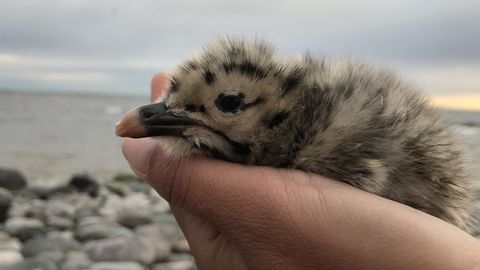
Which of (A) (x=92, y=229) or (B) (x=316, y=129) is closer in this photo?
(B) (x=316, y=129)

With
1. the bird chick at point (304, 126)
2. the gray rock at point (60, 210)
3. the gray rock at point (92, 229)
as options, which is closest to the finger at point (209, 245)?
the bird chick at point (304, 126)

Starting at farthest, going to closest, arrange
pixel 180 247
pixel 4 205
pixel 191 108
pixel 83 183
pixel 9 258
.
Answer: pixel 83 183 → pixel 4 205 → pixel 180 247 → pixel 9 258 → pixel 191 108

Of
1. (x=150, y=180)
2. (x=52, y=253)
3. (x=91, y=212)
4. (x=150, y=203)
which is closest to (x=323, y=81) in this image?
(x=150, y=180)

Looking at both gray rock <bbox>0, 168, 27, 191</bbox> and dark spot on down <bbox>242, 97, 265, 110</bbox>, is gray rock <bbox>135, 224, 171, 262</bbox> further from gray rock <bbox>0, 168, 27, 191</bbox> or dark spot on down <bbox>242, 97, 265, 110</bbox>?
dark spot on down <bbox>242, 97, 265, 110</bbox>

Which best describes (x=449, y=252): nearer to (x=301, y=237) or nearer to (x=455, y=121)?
(x=301, y=237)

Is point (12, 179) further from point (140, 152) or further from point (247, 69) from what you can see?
point (247, 69)

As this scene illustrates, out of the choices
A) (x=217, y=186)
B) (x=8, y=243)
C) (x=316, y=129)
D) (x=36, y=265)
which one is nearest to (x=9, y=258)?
(x=36, y=265)
